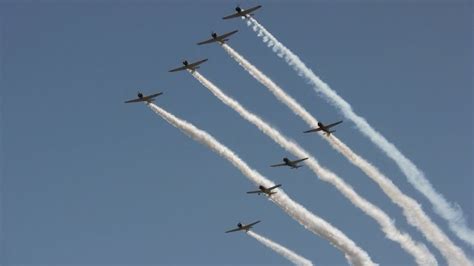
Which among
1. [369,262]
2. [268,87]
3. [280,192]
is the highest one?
[268,87]

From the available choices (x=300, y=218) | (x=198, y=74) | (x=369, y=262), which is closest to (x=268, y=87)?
(x=198, y=74)

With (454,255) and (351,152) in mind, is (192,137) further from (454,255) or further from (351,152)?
(454,255)

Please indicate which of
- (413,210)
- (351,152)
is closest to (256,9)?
(351,152)

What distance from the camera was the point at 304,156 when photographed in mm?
104625

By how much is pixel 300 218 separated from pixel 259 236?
5460 millimetres

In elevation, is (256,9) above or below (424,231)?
above

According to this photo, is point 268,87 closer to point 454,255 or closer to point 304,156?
point 304,156

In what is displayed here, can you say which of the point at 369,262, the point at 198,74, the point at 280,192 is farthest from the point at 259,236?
the point at 198,74

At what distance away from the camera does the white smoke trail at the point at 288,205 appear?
102m

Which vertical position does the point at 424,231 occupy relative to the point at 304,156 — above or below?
below

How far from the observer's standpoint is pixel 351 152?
4139 inches

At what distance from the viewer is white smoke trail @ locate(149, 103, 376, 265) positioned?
10219 cm

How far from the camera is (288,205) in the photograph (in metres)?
104

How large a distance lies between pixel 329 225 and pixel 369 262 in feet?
19.3
